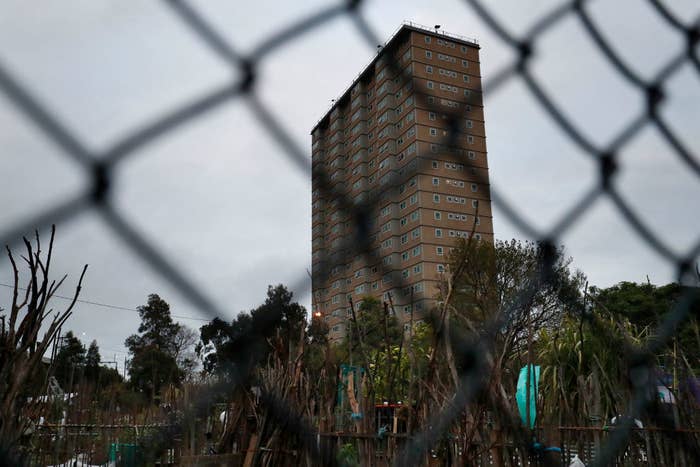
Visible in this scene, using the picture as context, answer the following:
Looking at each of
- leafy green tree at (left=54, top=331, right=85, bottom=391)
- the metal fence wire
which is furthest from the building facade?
leafy green tree at (left=54, top=331, right=85, bottom=391)

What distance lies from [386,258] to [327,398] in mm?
2628

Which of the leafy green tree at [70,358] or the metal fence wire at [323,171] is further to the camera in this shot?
the leafy green tree at [70,358]

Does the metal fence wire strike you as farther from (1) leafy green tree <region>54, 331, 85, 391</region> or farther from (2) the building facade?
(1) leafy green tree <region>54, 331, 85, 391</region>

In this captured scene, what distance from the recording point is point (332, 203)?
0.51 meters

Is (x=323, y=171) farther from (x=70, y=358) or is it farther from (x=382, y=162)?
(x=70, y=358)

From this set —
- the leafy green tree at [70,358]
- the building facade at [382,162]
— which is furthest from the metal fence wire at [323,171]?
the leafy green tree at [70,358]

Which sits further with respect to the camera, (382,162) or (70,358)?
(70,358)

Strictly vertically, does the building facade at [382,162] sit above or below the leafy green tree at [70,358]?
below

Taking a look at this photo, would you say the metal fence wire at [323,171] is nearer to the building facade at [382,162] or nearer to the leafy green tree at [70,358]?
the building facade at [382,162]

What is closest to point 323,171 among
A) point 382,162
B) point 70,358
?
point 382,162

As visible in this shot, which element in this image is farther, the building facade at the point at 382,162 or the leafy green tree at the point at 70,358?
the leafy green tree at the point at 70,358

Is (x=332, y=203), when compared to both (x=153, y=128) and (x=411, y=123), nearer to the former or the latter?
(x=153, y=128)

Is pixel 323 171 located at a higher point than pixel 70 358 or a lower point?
lower

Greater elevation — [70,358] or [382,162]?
[70,358]
